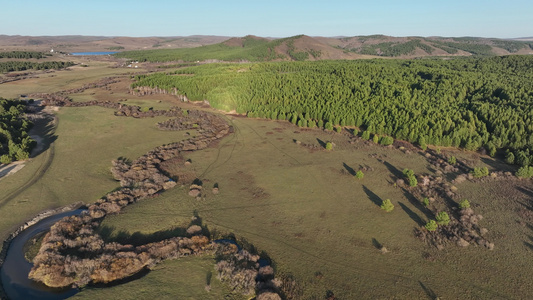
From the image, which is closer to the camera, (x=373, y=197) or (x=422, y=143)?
(x=373, y=197)

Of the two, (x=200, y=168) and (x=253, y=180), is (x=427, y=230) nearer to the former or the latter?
(x=253, y=180)

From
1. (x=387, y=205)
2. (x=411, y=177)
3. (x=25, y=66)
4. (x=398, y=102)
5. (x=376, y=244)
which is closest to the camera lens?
(x=376, y=244)

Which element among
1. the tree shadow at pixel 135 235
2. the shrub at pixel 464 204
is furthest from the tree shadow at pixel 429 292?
the tree shadow at pixel 135 235

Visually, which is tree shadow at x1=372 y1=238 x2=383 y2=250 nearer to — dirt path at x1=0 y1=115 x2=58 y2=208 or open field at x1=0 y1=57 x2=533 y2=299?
open field at x1=0 y1=57 x2=533 y2=299

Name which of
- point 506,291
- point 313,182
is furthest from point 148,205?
point 506,291

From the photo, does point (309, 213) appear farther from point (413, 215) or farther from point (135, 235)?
point (135, 235)

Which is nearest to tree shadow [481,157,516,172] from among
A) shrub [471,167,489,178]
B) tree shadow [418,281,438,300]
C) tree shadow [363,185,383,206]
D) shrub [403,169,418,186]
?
shrub [471,167,489,178]

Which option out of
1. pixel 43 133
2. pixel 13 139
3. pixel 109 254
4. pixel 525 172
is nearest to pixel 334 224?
pixel 109 254
